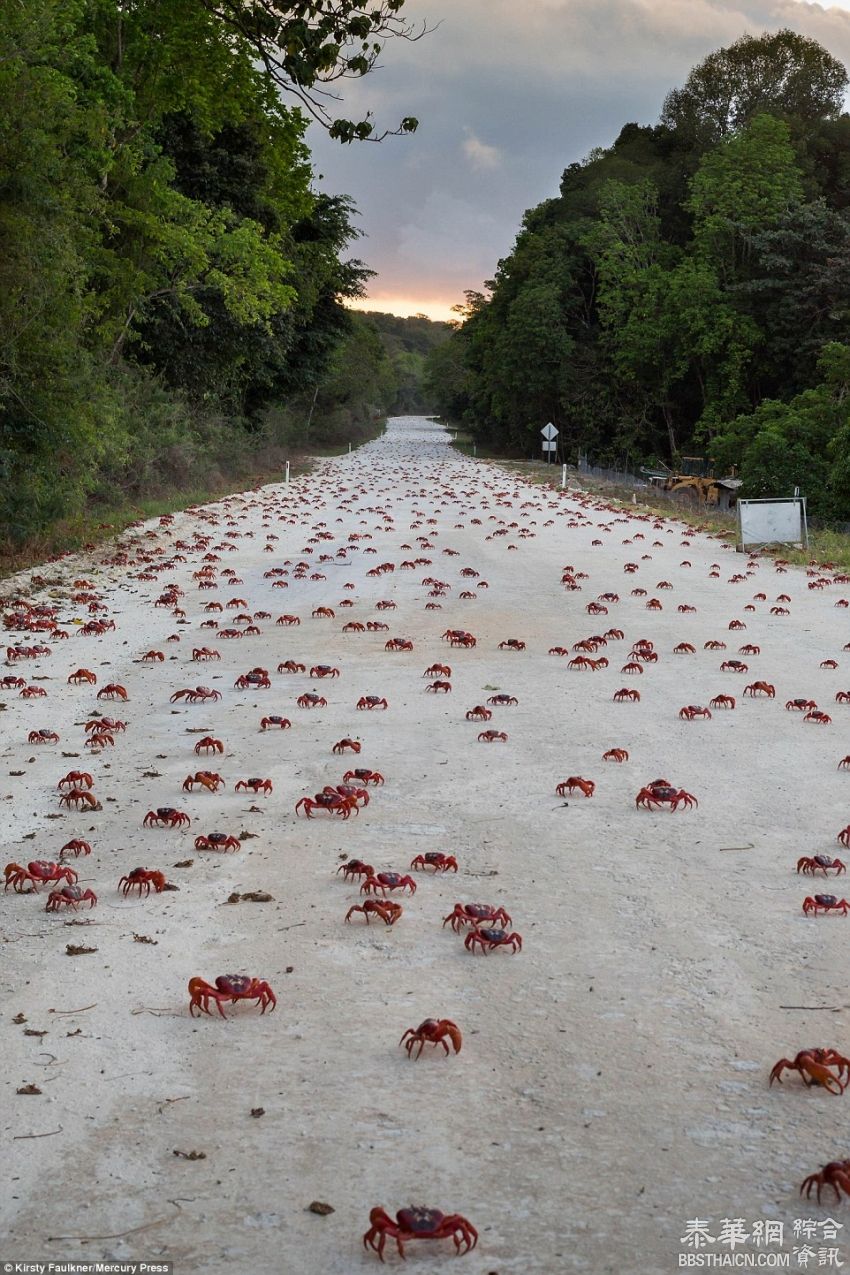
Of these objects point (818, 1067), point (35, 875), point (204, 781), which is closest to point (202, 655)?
point (204, 781)

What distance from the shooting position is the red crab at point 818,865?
655 centimetres

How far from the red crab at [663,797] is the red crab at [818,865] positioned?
1198mm

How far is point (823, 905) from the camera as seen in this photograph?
19.8 ft

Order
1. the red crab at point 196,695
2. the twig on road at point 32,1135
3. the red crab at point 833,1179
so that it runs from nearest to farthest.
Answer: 1. the red crab at point 833,1179
2. the twig on road at point 32,1135
3. the red crab at point 196,695

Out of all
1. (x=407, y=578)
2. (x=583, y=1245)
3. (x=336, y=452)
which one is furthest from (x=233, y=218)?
(x=336, y=452)

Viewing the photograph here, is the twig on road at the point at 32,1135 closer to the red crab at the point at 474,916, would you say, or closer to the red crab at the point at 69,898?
the red crab at the point at 69,898

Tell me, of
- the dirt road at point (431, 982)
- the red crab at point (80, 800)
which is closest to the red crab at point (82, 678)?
the dirt road at point (431, 982)

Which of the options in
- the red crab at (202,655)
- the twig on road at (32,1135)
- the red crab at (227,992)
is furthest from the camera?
the red crab at (202,655)

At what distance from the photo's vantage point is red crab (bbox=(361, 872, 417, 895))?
617 centimetres

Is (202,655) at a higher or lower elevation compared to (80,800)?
higher

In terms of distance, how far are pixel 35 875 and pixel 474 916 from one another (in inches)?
93.3

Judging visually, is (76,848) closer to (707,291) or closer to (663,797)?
(663,797)

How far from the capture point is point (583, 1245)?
352 centimetres

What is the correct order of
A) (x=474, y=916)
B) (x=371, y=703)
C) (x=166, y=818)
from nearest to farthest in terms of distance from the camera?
(x=474, y=916), (x=166, y=818), (x=371, y=703)
